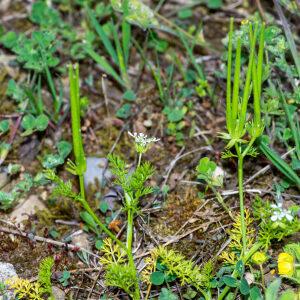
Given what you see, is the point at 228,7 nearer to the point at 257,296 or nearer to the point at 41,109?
the point at 41,109

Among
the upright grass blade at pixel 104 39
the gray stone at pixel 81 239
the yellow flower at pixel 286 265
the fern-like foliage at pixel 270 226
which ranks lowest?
the gray stone at pixel 81 239

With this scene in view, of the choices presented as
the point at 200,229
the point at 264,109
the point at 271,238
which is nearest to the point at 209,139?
the point at 264,109

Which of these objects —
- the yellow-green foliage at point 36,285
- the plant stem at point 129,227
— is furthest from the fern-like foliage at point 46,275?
the plant stem at point 129,227

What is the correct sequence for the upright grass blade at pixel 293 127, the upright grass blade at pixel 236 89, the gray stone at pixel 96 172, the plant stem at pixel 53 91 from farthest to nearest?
the plant stem at pixel 53 91 → the gray stone at pixel 96 172 → the upright grass blade at pixel 293 127 → the upright grass blade at pixel 236 89

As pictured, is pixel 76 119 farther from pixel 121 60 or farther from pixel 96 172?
pixel 121 60

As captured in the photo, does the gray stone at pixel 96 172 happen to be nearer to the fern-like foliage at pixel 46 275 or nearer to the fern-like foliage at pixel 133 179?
the fern-like foliage at pixel 133 179

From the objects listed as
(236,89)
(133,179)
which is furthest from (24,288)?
(236,89)

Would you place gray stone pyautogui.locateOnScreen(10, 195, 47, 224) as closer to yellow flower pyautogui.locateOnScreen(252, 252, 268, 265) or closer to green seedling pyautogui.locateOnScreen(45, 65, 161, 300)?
green seedling pyautogui.locateOnScreen(45, 65, 161, 300)
